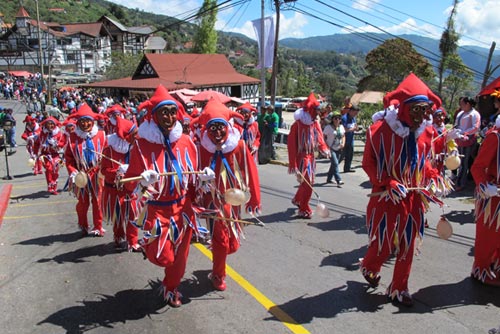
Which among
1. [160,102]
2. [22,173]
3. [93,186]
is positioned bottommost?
[22,173]

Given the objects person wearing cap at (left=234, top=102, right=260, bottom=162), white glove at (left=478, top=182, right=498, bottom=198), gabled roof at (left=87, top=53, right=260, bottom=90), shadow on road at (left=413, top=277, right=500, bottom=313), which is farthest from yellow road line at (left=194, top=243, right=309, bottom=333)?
gabled roof at (left=87, top=53, right=260, bottom=90)

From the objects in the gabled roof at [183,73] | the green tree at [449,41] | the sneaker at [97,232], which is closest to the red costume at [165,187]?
the sneaker at [97,232]

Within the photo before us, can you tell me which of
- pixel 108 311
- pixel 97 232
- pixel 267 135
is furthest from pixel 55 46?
pixel 108 311

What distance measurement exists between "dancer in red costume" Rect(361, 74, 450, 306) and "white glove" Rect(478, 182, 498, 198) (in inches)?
21.7

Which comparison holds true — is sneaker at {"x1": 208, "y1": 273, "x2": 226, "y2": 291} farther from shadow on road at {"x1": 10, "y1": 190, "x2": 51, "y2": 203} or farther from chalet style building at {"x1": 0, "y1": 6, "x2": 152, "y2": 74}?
chalet style building at {"x1": 0, "y1": 6, "x2": 152, "y2": 74}

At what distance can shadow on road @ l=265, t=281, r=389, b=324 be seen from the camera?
14.2 ft

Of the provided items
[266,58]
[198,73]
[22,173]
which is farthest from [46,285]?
[198,73]

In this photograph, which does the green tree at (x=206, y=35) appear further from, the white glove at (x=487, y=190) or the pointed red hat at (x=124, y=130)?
the white glove at (x=487, y=190)

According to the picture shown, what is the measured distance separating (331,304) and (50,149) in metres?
8.10

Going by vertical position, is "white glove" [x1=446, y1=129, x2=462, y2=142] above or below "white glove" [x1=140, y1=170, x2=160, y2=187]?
above

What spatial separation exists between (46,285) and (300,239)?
11.3 feet

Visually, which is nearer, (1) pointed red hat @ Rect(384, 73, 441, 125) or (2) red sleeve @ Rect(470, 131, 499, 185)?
(1) pointed red hat @ Rect(384, 73, 441, 125)

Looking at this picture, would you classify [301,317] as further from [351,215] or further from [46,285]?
[351,215]

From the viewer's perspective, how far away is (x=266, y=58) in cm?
1889
